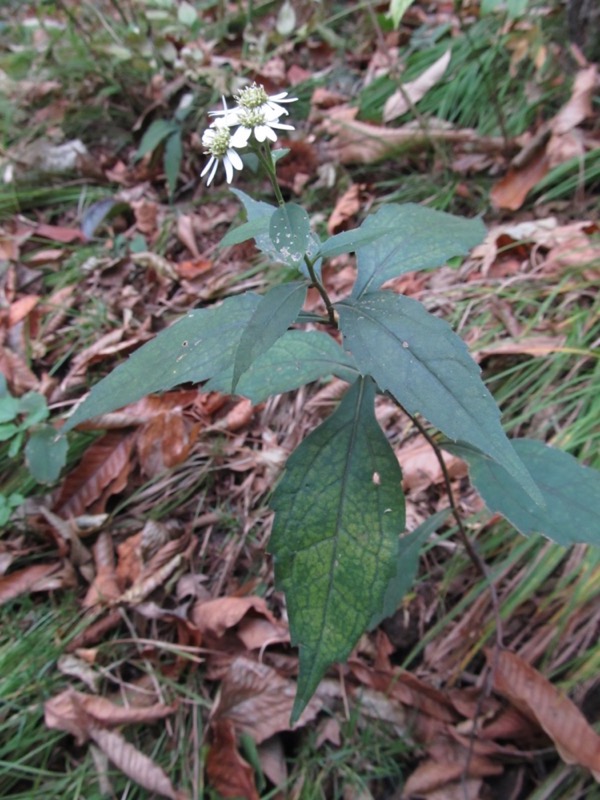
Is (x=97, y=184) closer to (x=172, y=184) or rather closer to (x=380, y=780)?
(x=172, y=184)

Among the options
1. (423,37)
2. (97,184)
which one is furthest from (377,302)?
(423,37)

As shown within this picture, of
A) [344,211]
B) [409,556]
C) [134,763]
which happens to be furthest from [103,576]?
[344,211]

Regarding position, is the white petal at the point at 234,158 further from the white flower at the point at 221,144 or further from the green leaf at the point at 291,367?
the green leaf at the point at 291,367

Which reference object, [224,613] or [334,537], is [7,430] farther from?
[334,537]

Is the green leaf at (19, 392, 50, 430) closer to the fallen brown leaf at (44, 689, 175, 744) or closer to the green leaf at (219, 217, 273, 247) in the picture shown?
the fallen brown leaf at (44, 689, 175, 744)

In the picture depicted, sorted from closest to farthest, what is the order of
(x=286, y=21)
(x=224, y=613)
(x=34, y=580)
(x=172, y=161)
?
(x=224, y=613), (x=34, y=580), (x=172, y=161), (x=286, y=21)

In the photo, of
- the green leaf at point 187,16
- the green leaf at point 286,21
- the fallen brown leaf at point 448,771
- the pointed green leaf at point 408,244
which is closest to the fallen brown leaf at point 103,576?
the fallen brown leaf at point 448,771

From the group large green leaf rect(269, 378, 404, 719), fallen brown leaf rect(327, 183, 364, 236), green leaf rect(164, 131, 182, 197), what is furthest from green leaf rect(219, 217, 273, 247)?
green leaf rect(164, 131, 182, 197)
